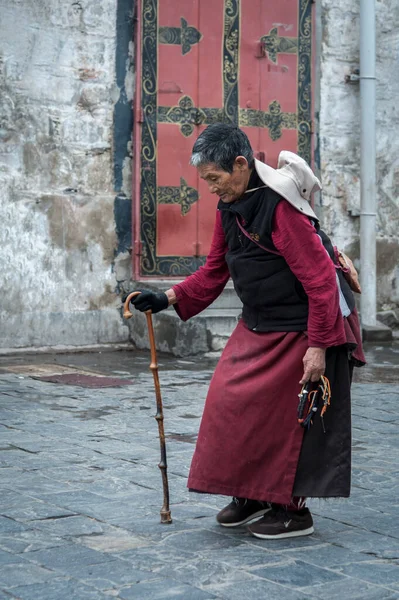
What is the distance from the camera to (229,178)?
4.21m

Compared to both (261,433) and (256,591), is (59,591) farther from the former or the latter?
(261,433)

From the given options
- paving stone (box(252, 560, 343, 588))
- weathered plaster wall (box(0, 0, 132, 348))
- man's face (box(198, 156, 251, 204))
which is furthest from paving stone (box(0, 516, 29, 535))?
weathered plaster wall (box(0, 0, 132, 348))

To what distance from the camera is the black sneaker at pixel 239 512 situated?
4312mm

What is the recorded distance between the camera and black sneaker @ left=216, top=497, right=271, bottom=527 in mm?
4312

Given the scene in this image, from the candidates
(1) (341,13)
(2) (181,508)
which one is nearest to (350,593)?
(2) (181,508)

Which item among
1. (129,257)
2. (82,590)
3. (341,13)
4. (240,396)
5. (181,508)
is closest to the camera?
(82,590)

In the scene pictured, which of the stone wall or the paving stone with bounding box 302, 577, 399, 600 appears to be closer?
the paving stone with bounding box 302, 577, 399, 600

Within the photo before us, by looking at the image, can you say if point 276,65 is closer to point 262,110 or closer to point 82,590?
point 262,110

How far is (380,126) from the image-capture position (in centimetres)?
1184

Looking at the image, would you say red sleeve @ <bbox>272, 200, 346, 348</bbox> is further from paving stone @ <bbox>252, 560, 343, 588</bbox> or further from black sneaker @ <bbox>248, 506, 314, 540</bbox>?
paving stone @ <bbox>252, 560, 343, 588</bbox>

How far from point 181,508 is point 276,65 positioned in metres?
7.29

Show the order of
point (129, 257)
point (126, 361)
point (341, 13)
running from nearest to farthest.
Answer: point (126, 361), point (129, 257), point (341, 13)

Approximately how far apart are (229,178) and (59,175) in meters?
6.02

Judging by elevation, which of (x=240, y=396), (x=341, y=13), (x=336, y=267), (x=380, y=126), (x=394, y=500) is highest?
(x=341, y=13)
